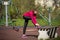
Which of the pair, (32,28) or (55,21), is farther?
(55,21)

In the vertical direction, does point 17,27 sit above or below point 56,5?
below

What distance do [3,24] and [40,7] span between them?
213cm

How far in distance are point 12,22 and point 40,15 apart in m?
1.55

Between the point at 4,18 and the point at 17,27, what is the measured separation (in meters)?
1.86

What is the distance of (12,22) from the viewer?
15.8 metres

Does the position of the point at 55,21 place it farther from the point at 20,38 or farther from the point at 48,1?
the point at 20,38

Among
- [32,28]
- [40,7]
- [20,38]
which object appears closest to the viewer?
[20,38]

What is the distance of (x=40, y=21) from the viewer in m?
15.5

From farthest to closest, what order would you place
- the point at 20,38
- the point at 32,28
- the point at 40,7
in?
the point at 40,7, the point at 32,28, the point at 20,38

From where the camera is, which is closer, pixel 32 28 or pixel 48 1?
pixel 32 28

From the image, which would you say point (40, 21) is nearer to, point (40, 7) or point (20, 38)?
point (40, 7)

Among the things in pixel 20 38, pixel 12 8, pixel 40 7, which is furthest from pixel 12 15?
pixel 20 38

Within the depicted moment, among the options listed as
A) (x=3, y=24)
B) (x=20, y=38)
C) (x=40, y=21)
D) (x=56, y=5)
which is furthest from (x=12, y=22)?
(x=20, y=38)

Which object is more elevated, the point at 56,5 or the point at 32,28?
the point at 56,5
